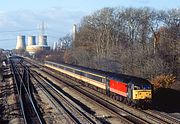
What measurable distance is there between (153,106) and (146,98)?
6.47 feet

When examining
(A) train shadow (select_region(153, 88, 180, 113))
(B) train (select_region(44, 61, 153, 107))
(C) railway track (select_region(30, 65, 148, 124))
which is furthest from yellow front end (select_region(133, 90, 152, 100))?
(A) train shadow (select_region(153, 88, 180, 113))

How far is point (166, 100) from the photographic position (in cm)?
3597

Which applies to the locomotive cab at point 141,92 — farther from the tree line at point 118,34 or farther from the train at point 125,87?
the tree line at point 118,34

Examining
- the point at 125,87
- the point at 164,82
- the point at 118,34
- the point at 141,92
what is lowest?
the point at 164,82

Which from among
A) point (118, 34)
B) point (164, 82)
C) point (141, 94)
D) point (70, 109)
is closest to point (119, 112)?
point (141, 94)

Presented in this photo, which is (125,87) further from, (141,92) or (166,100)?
(166,100)

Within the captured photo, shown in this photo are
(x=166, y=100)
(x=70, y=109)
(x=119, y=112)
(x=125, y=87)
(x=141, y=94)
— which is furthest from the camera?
(x=166, y=100)

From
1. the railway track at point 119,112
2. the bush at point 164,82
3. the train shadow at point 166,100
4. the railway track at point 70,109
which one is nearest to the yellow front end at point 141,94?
the railway track at point 119,112

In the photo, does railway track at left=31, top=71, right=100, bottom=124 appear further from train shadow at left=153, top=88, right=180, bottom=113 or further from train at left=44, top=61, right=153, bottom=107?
train shadow at left=153, top=88, right=180, bottom=113

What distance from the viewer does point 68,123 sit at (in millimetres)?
25422

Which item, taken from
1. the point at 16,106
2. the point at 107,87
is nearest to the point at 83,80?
the point at 107,87

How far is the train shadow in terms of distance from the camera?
107 ft

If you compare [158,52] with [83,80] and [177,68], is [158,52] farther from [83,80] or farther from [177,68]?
[83,80]

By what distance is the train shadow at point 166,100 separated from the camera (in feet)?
107
